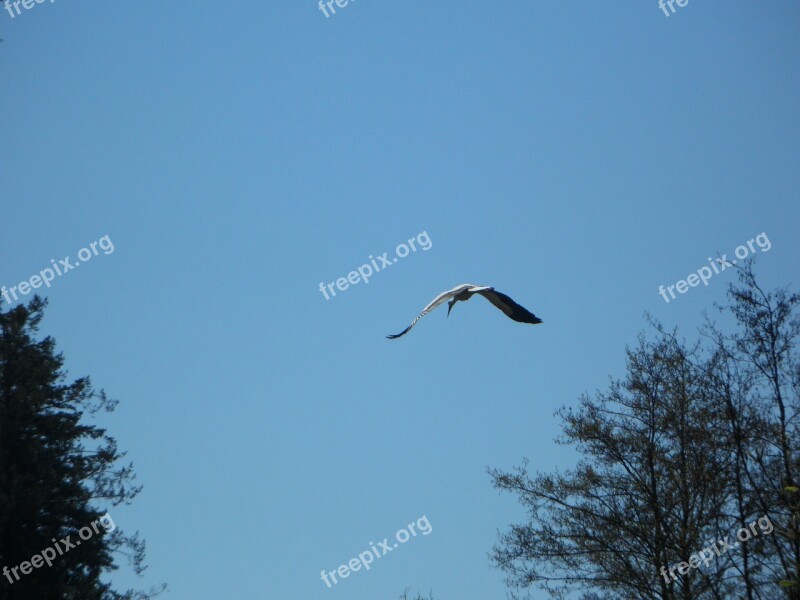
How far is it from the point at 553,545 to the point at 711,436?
9.22 feet

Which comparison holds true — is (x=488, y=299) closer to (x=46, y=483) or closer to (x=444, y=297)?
(x=444, y=297)

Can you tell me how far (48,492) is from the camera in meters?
20.2

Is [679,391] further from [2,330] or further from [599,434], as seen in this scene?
[2,330]

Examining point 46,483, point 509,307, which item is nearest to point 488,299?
point 509,307

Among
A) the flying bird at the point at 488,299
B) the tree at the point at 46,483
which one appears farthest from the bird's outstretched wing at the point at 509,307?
the tree at the point at 46,483

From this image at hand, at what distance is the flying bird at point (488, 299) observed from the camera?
12963mm

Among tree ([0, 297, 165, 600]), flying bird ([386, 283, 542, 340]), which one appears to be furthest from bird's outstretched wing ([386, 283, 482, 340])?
tree ([0, 297, 165, 600])

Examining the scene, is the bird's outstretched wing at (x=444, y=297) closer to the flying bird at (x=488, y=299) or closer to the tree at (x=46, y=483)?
the flying bird at (x=488, y=299)

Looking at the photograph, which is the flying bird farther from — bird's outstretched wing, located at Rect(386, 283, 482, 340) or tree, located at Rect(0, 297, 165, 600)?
tree, located at Rect(0, 297, 165, 600)

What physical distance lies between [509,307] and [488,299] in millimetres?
368

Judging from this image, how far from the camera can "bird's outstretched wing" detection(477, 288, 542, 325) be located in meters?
13.3

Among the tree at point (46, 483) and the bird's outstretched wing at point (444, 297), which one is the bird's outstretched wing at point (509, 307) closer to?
the bird's outstretched wing at point (444, 297)

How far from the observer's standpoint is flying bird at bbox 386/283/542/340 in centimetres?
1296

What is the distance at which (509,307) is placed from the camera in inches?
538
